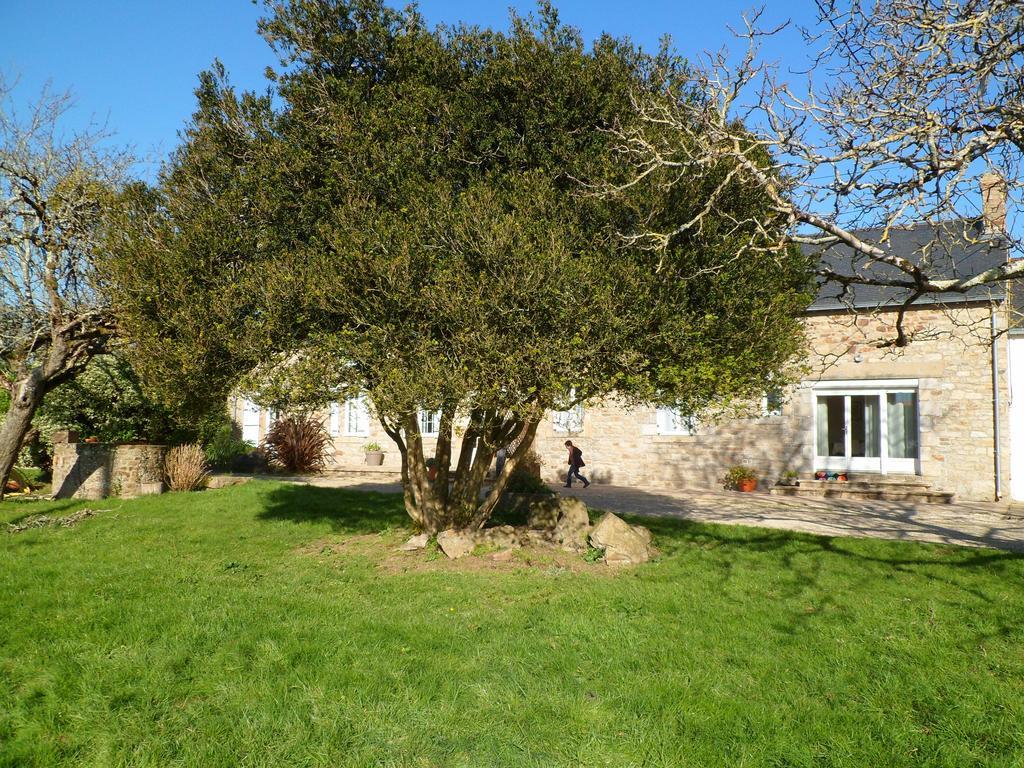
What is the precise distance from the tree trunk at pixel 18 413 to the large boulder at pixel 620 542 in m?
10.4

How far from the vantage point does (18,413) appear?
41.0 feet

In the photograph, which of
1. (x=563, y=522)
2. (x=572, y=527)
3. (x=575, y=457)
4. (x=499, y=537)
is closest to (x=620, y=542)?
(x=572, y=527)

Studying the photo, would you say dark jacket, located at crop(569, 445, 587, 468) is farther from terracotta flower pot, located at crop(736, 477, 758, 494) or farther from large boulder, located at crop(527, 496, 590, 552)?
large boulder, located at crop(527, 496, 590, 552)

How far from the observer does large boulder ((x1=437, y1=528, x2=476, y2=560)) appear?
9023 mm

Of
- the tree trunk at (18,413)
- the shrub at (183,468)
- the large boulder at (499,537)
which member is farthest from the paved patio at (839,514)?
the tree trunk at (18,413)

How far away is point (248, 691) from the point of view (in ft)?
15.3

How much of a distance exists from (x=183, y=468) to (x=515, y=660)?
13268 millimetres

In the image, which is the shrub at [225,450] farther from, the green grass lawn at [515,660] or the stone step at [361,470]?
the green grass lawn at [515,660]

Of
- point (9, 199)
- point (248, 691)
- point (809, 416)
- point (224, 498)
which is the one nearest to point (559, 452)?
point (809, 416)

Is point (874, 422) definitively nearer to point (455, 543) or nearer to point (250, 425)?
point (455, 543)

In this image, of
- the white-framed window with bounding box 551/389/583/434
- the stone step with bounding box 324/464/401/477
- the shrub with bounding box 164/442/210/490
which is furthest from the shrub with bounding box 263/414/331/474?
the white-framed window with bounding box 551/389/583/434

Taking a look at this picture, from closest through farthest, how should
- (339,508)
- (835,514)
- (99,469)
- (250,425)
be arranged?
(835,514)
(339,508)
(99,469)
(250,425)

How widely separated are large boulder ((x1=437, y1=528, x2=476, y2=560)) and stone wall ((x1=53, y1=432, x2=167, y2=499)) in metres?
9.43

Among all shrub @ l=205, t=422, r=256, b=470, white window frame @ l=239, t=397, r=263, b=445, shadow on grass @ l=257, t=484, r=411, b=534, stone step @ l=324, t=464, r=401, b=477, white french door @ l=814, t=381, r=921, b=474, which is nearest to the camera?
shadow on grass @ l=257, t=484, r=411, b=534
